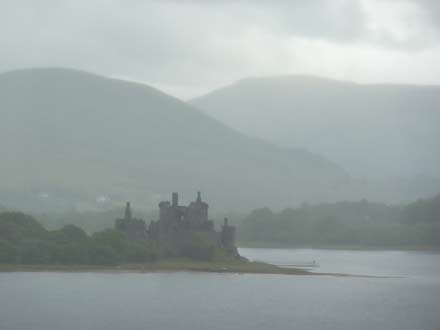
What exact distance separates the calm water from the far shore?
3.05m

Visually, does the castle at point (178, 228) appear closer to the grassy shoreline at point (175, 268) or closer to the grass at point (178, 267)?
the grass at point (178, 267)

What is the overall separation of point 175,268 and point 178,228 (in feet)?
37.5

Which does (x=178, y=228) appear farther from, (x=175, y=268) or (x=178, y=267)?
(x=175, y=268)

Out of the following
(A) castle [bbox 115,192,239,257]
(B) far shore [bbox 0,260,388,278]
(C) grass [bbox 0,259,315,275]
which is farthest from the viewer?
(A) castle [bbox 115,192,239,257]

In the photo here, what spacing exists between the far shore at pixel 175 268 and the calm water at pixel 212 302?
305 cm

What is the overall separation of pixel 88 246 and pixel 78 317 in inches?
1807

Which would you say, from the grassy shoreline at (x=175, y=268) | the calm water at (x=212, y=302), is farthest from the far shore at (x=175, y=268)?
the calm water at (x=212, y=302)

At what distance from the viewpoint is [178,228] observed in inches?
6186

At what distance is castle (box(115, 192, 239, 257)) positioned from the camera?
157 m

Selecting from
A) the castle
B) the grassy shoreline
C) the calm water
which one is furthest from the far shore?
the castle

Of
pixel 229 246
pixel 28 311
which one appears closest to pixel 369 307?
pixel 28 311

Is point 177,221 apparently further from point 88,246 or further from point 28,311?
point 28,311

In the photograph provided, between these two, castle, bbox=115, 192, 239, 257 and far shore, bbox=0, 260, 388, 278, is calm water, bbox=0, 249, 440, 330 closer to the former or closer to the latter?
far shore, bbox=0, 260, 388, 278

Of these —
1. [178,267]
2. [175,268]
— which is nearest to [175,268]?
[175,268]
